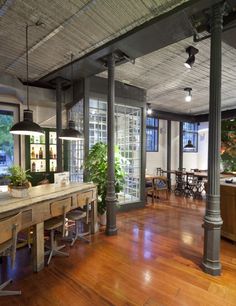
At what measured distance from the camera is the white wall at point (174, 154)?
28.7ft

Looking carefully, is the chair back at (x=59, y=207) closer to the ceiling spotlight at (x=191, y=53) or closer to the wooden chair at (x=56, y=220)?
the wooden chair at (x=56, y=220)

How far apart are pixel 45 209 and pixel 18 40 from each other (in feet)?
8.15

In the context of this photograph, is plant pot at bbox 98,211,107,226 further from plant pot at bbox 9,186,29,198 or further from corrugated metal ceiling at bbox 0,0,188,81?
corrugated metal ceiling at bbox 0,0,188,81

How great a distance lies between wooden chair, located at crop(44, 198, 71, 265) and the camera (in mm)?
2810

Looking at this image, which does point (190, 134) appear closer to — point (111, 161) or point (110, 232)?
point (111, 161)

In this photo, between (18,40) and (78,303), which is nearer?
(78,303)

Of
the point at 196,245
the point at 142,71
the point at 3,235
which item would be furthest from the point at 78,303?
the point at 142,71

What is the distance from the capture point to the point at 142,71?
4445mm

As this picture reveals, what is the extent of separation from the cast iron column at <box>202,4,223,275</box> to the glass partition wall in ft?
8.32

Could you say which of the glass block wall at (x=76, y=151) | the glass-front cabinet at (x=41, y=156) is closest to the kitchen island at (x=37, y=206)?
the glass block wall at (x=76, y=151)

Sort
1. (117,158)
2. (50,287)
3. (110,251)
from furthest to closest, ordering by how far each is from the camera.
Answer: (117,158) < (110,251) < (50,287)

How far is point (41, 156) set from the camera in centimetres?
553

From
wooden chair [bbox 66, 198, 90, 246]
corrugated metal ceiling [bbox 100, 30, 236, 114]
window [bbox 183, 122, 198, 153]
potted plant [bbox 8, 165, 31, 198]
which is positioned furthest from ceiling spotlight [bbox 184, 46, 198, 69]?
window [bbox 183, 122, 198, 153]

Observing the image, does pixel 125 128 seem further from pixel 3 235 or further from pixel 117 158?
pixel 3 235
